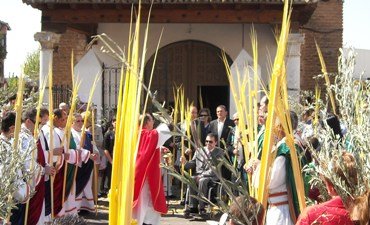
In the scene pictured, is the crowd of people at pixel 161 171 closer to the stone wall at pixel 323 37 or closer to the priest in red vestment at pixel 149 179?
the priest in red vestment at pixel 149 179

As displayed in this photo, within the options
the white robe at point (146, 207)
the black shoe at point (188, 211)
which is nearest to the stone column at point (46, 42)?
the black shoe at point (188, 211)

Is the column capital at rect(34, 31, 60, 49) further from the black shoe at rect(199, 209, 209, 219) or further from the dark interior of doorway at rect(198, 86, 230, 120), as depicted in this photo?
the black shoe at rect(199, 209, 209, 219)

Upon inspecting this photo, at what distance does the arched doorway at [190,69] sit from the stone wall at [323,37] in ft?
9.08

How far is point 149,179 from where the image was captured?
8688 millimetres

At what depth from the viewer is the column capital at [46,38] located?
1596 centimetres

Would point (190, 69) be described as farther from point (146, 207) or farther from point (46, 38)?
point (146, 207)

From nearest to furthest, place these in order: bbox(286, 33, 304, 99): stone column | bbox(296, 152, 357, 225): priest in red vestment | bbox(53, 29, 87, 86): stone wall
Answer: bbox(296, 152, 357, 225): priest in red vestment, bbox(286, 33, 304, 99): stone column, bbox(53, 29, 87, 86): stone wall

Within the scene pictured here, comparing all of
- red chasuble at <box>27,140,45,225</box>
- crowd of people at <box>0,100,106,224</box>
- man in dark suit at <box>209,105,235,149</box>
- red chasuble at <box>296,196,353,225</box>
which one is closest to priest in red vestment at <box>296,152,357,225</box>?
red chasuble at <box>296,196,353,225</box>

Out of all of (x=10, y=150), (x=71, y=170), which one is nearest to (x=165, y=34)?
(x=71, y=170)

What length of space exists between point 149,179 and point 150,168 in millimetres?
129

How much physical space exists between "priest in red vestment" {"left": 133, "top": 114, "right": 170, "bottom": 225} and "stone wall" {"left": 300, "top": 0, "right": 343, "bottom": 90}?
11.3m

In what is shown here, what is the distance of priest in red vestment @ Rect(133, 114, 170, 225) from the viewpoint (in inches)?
337

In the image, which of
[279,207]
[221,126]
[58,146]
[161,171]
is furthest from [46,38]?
[279,207]

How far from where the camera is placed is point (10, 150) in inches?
164
